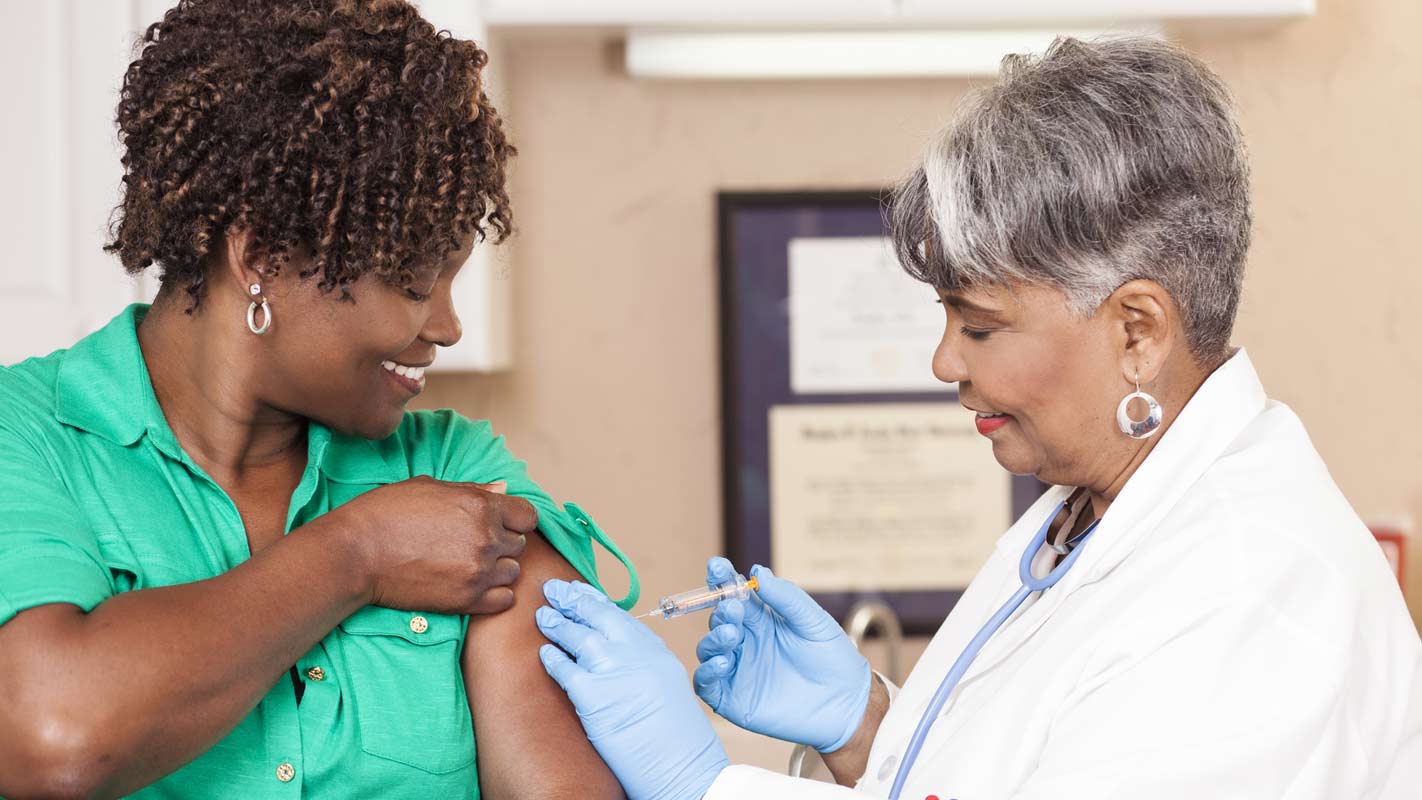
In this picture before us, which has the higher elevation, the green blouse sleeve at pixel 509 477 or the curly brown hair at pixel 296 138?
the curly brown hair at pixel 296 138

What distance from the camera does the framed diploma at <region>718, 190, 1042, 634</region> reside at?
2311 millimetres

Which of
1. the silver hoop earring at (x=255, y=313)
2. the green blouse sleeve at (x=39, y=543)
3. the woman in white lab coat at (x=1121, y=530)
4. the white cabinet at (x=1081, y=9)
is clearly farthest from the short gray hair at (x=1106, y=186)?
the white cabinet at (x=1081, y=9)

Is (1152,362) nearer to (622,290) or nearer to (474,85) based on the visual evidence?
(474,85)

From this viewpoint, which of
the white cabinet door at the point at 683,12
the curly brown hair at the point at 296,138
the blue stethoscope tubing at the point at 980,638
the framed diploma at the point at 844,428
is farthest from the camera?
the framed diploma at the point at 844,428

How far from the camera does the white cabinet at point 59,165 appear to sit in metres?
1.91

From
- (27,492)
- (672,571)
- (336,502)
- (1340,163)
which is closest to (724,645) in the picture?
(336,502)

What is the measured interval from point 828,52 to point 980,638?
3.90 ft

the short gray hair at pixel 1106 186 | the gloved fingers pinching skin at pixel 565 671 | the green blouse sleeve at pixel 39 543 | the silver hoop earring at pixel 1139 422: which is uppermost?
the short gray hair at pixel 1106 186

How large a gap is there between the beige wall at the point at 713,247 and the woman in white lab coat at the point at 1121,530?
1057 millimetres

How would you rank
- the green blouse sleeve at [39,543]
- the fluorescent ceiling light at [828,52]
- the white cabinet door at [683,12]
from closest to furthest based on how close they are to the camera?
the green blouse sleeve at [39,543] < the white cabinet door at [683,12] < the fluorescent ceiling light at [828,52]

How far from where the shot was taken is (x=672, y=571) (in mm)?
2354

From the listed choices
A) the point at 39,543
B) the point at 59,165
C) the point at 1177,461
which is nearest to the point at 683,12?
the point at 59,165

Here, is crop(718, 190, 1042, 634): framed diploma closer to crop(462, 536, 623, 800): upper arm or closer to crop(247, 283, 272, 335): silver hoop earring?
crop(462, 536, 623, 800): upper arm

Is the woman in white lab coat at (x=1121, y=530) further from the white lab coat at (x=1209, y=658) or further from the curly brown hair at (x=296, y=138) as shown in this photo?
the curly brown hair at (x=296, y=138)
